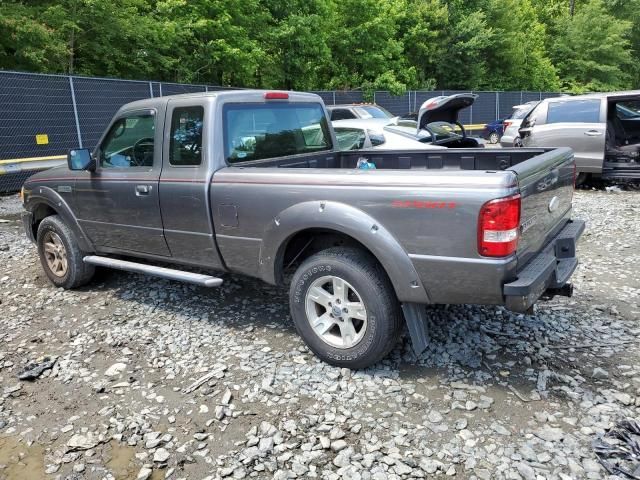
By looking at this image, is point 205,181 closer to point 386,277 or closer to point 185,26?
point 386,277

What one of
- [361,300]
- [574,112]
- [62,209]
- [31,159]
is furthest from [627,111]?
[31,159]

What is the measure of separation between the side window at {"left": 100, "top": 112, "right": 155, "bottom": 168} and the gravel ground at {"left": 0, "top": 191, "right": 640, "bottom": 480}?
1.38 metres

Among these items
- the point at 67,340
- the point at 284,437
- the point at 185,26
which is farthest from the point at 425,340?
the point at 185,26

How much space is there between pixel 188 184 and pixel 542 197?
2592 millimetres

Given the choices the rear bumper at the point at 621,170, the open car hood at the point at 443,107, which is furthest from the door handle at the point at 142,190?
the rear bumper at the point at 621,170

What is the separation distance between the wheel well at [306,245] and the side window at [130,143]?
61.1 inches

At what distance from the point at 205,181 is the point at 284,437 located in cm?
200

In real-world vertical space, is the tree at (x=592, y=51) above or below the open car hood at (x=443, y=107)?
above

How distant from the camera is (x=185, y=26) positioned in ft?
57.0

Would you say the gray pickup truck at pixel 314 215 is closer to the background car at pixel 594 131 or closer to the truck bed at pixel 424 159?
the truck bed at pixel 424 159

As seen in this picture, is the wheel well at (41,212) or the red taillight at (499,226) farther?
the wheel well at (41,212)

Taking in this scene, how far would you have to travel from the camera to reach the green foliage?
14875mm

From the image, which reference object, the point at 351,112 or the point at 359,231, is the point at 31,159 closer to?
the point at 351,112

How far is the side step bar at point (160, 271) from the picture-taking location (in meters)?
4.11
